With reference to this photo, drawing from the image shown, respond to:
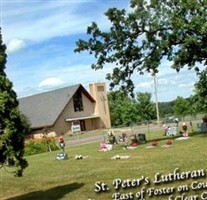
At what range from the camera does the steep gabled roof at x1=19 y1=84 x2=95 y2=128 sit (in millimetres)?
73312

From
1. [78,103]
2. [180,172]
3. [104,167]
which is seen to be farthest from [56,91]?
[180,172]

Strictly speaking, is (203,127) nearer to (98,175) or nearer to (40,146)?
(40,146)

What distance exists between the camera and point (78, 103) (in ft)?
255

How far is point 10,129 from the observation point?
16.2 meters

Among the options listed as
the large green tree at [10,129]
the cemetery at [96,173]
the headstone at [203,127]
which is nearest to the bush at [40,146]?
the headstone at [203,127]

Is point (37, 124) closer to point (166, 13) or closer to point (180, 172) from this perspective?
point (166, 13)

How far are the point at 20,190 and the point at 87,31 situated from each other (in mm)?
16683

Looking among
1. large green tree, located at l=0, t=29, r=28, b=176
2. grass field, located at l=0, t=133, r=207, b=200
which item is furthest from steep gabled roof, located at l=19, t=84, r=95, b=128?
large green tree, located at l=0, t=29, r=28, b=176

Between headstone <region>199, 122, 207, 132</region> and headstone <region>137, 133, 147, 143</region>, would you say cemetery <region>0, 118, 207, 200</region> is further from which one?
headstone <region>199, 122, 207, 132</region>

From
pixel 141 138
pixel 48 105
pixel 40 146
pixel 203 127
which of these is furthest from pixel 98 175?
pixel 48 105

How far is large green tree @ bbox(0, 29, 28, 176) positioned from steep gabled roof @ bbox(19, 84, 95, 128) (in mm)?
55629

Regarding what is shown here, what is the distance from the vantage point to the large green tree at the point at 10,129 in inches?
638

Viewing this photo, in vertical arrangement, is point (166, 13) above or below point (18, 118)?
above

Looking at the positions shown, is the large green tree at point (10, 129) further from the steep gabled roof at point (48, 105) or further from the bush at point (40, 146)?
the steep gabled roof at point (48, 105)
